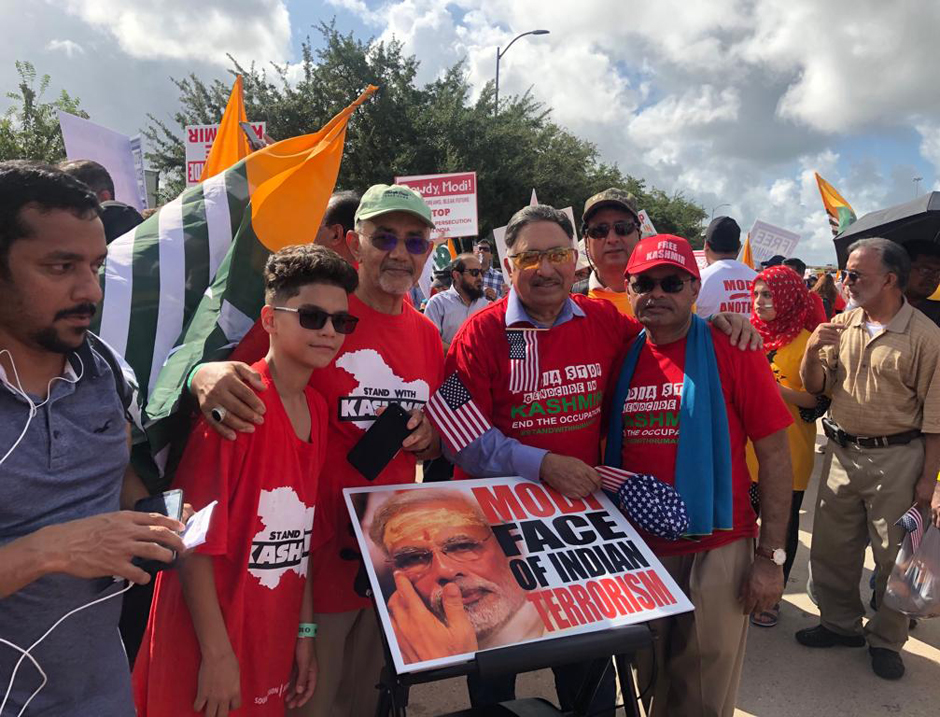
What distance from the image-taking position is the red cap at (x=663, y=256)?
2404 mm

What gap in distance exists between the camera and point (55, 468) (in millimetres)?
1455

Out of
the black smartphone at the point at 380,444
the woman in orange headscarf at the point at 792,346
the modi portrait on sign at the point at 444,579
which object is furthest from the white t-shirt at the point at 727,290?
the modi portrait on sign at the point at 444,579

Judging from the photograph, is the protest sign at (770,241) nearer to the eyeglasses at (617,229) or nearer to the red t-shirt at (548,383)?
the eyeglasses at (617,229)

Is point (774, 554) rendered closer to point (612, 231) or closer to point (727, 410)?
point (727, 410)

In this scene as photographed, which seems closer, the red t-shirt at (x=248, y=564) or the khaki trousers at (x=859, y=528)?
the red t-shirt at (x=248, y=564)

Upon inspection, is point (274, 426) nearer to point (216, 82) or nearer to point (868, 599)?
point (868, 599)

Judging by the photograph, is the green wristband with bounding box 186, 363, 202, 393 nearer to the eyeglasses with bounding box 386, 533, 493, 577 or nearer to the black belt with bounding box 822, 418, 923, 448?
the eyeglasses with bounding box 386, 533, 493, 577

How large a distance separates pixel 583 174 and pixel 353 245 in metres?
32.4

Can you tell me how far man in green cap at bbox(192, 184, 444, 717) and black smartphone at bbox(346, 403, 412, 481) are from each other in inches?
1.9

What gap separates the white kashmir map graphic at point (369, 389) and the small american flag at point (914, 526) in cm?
307

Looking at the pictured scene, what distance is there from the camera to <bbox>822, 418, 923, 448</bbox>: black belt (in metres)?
3.73

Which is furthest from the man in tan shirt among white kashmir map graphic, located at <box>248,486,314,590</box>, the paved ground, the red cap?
white kashmir map graphic, located at <box>248,486,314,590</box>

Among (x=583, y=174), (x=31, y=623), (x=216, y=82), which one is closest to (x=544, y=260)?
(x=31, y=623)

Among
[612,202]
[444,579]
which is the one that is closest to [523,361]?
[444,579]
